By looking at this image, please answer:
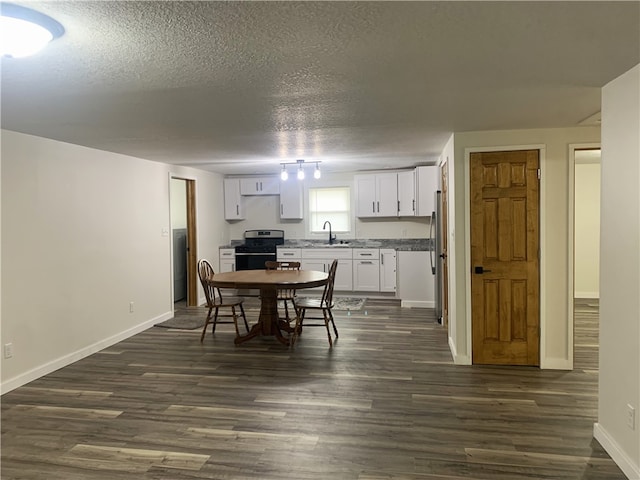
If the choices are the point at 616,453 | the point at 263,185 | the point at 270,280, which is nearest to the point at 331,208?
the point at 263,185

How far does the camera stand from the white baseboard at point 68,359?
3.59 m

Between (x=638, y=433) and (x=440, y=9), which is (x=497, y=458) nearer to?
(x=638, y=433)

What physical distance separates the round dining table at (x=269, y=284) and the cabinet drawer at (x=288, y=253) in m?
2.11

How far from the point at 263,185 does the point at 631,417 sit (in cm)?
630

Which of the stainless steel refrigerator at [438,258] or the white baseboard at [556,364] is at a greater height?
the stainless steel refrigerator at [438,258]

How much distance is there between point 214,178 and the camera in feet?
24.3

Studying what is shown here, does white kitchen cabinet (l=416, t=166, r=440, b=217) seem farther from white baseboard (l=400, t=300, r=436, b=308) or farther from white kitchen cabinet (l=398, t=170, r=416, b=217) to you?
white baseboard (l=400, t=300, r=436, b=308)

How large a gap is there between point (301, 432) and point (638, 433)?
72.3 inches

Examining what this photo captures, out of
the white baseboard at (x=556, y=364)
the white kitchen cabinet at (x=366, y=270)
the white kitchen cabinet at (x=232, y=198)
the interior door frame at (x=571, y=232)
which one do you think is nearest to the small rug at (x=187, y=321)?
the white kitchen cabinet at (x=232, y=198)

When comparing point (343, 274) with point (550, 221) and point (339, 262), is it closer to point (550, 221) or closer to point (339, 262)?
point (339, 262)

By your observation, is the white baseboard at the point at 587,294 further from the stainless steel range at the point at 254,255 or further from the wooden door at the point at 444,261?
the stainless steel range at the point at 254,255

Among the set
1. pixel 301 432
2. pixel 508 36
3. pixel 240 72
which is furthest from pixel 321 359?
pixel 508 36

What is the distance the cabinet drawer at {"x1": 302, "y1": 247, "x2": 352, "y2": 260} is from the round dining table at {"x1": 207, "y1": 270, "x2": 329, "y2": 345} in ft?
6.83

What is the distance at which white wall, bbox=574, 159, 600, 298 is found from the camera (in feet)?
22.9
